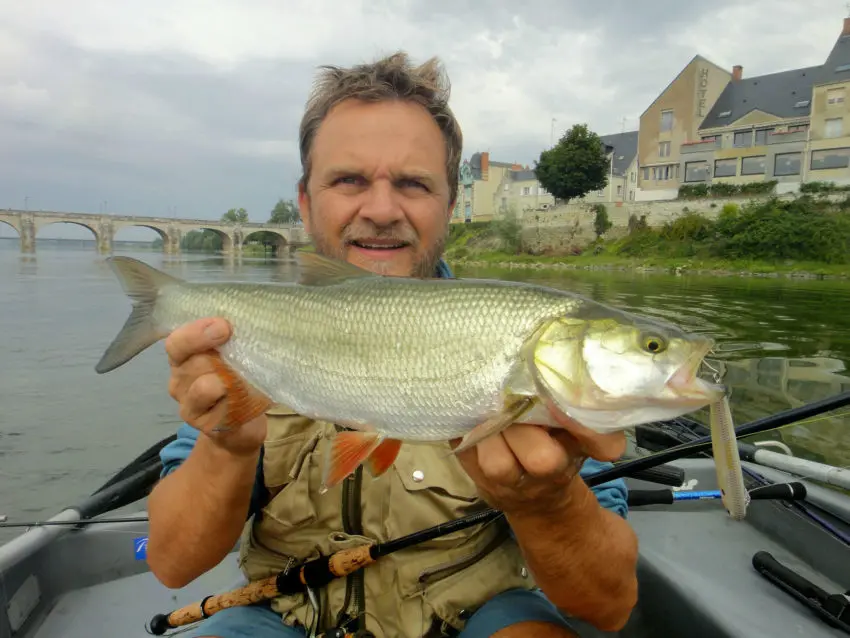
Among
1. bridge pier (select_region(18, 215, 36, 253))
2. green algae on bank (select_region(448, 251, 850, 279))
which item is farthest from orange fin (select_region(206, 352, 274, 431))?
bridge pier (select_region(18, 215, 36, 253))

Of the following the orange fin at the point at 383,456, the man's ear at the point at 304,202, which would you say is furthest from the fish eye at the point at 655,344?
the man's ear at the point at 304,202

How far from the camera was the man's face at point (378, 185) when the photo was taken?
2.97 meters

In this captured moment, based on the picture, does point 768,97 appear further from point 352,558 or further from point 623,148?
point 352,558

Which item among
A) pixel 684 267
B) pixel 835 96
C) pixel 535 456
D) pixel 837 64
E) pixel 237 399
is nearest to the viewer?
pixel 535 456

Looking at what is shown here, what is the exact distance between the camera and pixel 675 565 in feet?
9.97

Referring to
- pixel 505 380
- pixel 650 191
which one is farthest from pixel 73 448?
pixel 650 191

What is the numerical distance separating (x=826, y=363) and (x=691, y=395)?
12.1 metres

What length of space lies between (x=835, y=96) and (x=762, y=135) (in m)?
5.76

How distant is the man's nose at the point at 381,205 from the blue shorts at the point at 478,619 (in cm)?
184

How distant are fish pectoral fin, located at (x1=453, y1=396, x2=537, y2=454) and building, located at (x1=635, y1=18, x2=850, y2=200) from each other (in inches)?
2166

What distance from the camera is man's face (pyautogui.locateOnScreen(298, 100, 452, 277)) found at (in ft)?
9.75

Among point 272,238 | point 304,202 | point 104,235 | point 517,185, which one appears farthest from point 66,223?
point 304,202

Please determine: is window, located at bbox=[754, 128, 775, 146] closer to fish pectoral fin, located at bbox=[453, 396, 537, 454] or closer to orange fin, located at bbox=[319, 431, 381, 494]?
fish pectoral fin, located at bbox=[453, 396, 537, 454]

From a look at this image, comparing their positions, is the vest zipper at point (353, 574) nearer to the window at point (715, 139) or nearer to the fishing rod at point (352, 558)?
the fishing rod at point (352, 558)
